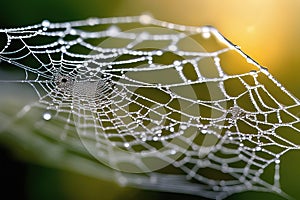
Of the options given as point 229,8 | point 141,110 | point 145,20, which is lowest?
point 145,20

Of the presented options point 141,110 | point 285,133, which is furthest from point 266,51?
point 141,110

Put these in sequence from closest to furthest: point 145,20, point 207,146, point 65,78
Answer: point 145,20
point 65,78
point 207,146

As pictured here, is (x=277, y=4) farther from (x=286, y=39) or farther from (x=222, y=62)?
(x=222, y=62)

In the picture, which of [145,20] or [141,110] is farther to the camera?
[141,110]

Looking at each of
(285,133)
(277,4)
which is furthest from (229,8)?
(285,133)

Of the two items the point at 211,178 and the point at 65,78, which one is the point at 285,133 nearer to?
the point at 211,178

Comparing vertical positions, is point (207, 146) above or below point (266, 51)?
below

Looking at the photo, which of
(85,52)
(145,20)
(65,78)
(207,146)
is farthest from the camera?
(207,146)
